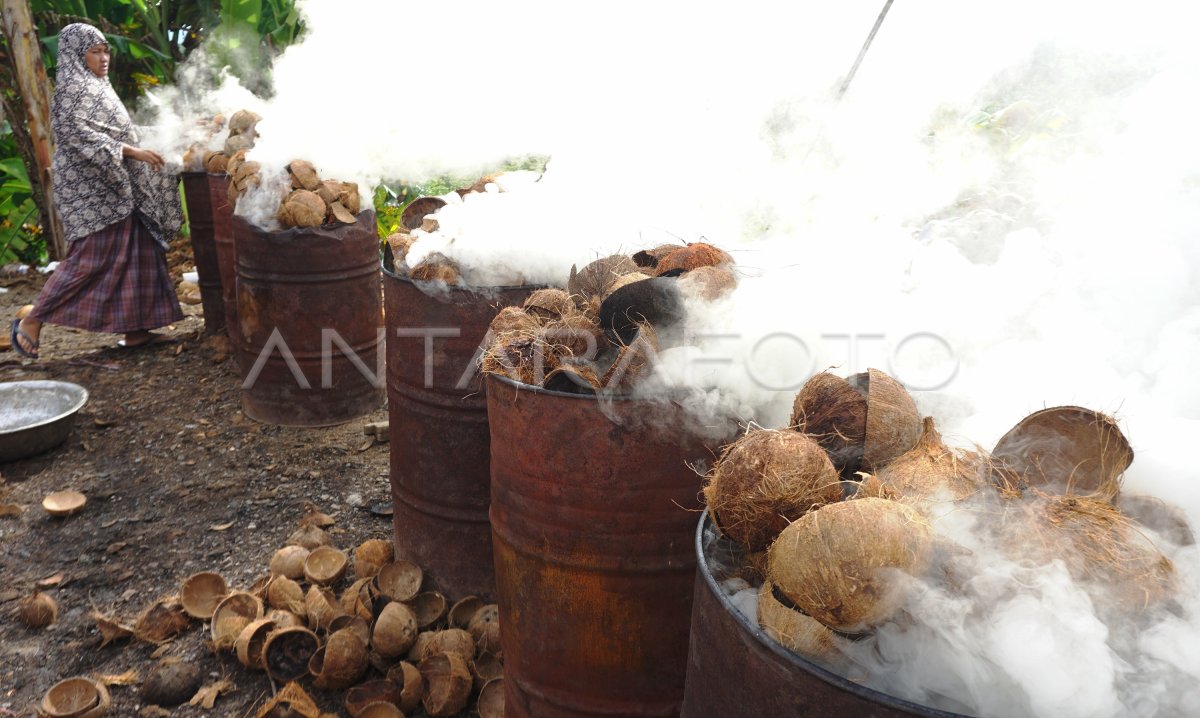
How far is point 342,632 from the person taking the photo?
3.23 meters

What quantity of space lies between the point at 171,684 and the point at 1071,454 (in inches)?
122

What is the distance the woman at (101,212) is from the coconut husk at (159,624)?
4051 mm

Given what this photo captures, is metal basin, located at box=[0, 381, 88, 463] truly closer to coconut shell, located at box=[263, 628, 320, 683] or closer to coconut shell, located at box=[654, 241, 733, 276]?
coconut shell, located at box=[263, 628, 320, 683]

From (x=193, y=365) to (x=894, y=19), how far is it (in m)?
5.60

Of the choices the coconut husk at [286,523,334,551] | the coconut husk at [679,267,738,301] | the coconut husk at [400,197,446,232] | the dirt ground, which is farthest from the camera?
the coconut husk at [400,197,446,232]

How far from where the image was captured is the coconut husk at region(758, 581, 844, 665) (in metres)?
1.50

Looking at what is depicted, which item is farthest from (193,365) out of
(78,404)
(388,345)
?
(388,345)

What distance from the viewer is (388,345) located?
3.73 m

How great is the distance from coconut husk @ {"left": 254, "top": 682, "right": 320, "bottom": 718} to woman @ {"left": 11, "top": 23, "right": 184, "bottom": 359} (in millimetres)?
4893

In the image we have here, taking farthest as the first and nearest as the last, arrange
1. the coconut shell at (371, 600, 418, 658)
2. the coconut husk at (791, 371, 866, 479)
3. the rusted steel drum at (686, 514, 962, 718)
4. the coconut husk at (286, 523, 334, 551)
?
the coconut husk at (286, 523, 334, 551), the coconut shell at (371, 600, 418, 658), the coconut husk at (791, 371, 866, 479), the rusted steel drum at (686, 514, 962, 718)

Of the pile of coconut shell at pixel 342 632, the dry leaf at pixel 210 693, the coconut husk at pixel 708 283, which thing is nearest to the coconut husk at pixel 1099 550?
the coconut husk at pixel 708 283

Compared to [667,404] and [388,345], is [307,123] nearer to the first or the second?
[388,345]

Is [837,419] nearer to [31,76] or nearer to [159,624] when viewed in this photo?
[159,624]

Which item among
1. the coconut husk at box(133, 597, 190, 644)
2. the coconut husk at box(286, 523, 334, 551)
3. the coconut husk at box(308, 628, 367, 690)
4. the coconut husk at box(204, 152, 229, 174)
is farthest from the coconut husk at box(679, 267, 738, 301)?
the coconut husk at box(204, 152, 229, 174)
